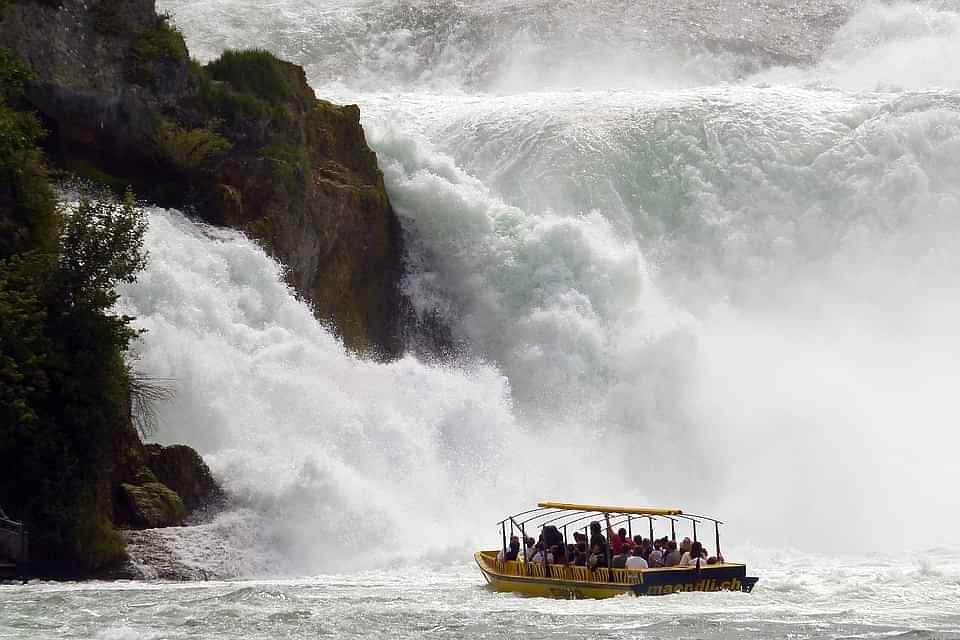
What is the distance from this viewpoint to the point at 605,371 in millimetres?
43812

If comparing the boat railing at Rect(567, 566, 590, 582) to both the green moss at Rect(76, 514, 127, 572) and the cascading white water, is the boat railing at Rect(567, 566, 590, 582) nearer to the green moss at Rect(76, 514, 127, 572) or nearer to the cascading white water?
the cascading white water

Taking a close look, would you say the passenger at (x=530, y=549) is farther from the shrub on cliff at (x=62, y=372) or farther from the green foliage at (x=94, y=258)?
the green foliage at (x=94, y=258)

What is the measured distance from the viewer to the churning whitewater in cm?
2714

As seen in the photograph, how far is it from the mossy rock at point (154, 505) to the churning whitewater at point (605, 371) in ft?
1.56

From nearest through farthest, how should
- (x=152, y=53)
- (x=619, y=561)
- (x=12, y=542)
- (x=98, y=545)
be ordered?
1. (x=12, y=542)
2. (x=619, y=561)
3. (x=98, y=545)
4. (x=152, y=53)

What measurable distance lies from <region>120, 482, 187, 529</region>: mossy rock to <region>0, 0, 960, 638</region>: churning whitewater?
476 mm

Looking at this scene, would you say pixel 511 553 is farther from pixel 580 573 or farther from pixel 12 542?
pixel 12 542

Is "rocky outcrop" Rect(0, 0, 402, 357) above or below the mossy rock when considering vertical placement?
above

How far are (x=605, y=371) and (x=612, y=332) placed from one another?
48.2 inches

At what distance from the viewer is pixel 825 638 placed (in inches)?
867

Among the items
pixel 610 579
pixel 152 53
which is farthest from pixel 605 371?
pixel 610 579

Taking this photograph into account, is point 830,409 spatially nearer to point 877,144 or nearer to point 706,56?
point 877,144

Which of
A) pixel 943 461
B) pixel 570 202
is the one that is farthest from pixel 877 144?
pixel 943 461

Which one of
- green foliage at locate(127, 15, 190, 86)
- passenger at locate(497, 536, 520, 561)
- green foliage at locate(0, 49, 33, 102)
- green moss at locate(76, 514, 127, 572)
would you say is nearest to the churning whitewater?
passenger at locate(497, 536, 520, 561)
